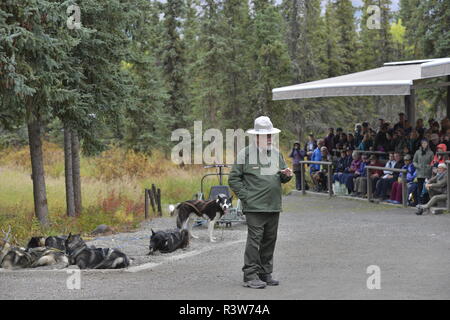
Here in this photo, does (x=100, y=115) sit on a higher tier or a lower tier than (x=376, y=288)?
higher

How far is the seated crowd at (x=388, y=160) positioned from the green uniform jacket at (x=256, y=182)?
8.18m

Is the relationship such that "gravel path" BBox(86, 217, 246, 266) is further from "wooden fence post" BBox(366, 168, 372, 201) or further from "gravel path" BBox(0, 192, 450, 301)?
"wooden fence post" BBox(366, 168, 372, 201)

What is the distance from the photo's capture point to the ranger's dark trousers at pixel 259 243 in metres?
8.63

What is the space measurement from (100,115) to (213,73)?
26.8m

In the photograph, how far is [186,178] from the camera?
83.6ft

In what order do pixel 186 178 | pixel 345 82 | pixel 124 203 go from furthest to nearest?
pixel 186 178
pixel 345 82
pixel 124 203

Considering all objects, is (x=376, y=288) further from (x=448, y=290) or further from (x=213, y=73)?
(x=213, y=73)

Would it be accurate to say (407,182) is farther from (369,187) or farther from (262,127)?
(262,127)

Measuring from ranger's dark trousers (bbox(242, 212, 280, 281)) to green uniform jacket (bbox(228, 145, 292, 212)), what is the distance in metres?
0.11

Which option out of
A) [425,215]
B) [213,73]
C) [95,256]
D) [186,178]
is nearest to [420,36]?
[213,73]

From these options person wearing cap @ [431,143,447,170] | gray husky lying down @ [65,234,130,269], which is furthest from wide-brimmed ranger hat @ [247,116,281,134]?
person wearing cap @ [431,143,447,170]

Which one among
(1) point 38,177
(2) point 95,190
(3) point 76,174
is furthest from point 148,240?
(2) point 95,190

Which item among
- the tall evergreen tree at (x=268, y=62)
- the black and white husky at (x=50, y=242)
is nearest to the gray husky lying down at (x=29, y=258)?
the black and white husky at (x=50, y=242)
